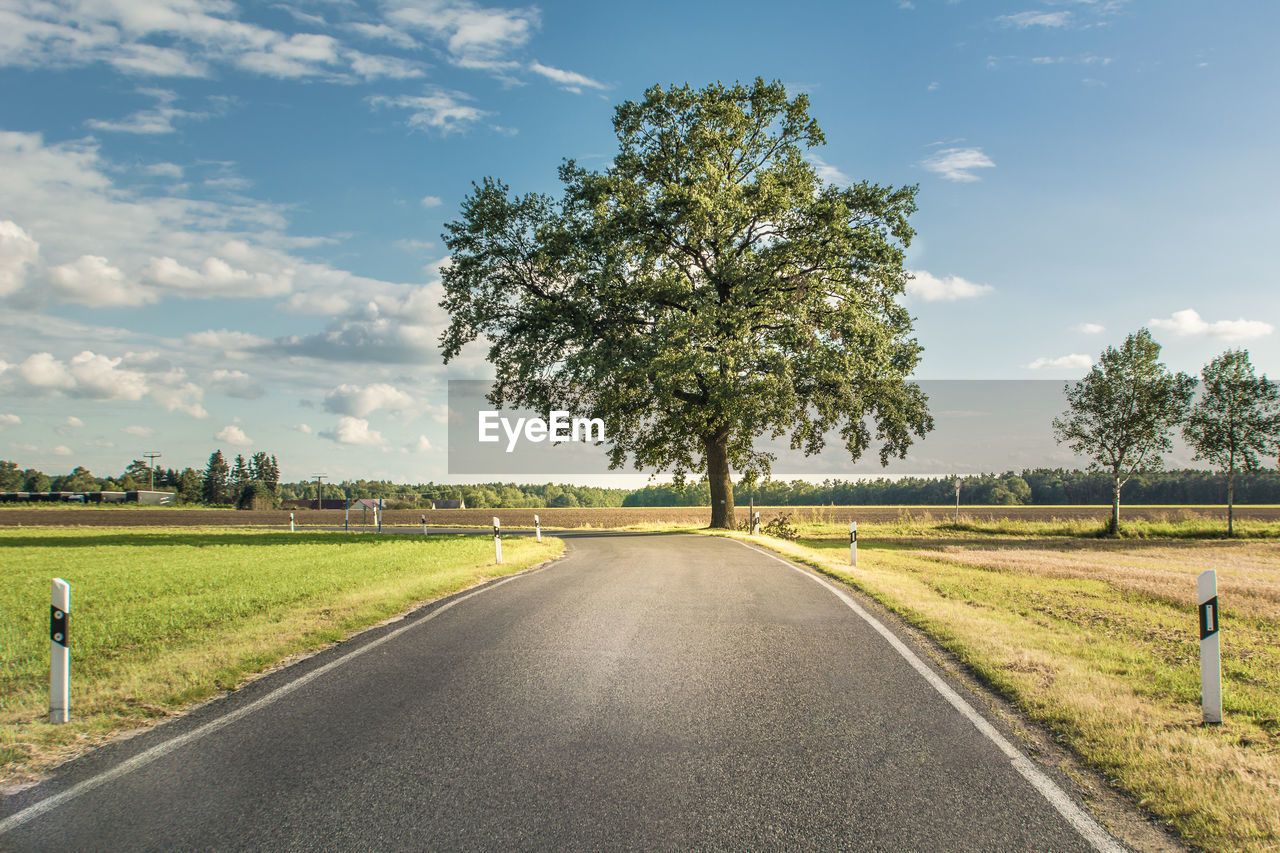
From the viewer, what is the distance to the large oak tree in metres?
27.1

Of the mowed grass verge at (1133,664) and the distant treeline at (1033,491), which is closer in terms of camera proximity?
the mowed grass verge at (1133,664)

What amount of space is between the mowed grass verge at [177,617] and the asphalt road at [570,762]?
0.64 m

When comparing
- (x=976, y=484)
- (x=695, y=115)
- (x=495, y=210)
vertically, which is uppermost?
(x=695, y=115)

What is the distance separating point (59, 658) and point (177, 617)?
5480 millimetres

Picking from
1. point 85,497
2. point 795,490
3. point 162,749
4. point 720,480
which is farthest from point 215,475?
point 162,749

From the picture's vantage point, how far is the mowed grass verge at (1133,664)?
4.05 metres

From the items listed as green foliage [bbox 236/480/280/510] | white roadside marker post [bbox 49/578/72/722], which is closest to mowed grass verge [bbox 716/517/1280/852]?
white roadside marker post [bbox 49/578/72/722]

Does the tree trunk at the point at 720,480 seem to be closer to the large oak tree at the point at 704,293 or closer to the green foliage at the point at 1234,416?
the large oak tree at the point at 704,293

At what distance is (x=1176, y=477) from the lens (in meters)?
87.7

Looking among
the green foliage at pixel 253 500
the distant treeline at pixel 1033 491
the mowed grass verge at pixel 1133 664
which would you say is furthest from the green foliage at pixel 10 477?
the mowed grass verge at pixel 1133 664

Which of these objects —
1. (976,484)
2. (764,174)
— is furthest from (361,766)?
(976,484)

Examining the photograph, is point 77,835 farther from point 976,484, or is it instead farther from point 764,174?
point 976,484

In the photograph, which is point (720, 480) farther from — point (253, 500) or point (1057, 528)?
point (253, 500)

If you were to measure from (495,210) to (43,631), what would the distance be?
23669 millimetres
